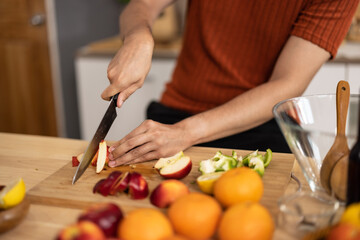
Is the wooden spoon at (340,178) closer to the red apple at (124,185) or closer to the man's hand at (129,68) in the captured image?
the red apple at (124,185)

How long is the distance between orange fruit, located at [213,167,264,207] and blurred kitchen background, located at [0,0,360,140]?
68.3 inches

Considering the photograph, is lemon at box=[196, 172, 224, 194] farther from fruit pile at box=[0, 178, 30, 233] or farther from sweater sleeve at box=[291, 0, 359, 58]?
sweater sleeve at box=[291, 0, 359, 58]

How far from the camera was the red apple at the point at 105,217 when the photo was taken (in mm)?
636

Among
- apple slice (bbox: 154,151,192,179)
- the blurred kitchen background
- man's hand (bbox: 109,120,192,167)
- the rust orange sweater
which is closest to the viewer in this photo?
apple slice (bbox: 154,151,192,179)

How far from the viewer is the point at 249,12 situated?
137 centimetres

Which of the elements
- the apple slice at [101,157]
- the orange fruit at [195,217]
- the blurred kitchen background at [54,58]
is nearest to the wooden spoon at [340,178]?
the orange fruit at [195,217]

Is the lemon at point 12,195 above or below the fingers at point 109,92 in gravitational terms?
below

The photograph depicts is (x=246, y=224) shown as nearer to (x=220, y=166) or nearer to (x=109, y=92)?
(x=220, y=166)

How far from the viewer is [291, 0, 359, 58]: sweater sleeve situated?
3.83ft

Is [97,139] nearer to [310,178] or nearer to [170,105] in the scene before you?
[310,178]

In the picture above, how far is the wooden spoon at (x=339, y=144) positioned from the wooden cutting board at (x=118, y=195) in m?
0.09

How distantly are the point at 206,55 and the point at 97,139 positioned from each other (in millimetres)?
630

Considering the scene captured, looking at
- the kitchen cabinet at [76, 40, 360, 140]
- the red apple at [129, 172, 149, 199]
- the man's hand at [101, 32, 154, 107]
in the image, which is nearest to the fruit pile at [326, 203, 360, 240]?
the red apple at [129, 172, 149, 199]

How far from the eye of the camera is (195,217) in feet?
2.14
